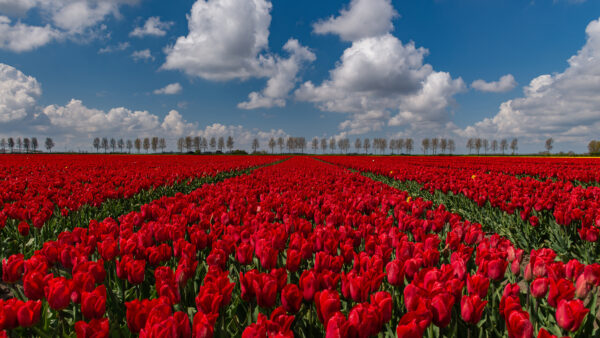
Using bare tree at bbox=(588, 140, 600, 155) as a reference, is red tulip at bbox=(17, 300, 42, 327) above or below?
below

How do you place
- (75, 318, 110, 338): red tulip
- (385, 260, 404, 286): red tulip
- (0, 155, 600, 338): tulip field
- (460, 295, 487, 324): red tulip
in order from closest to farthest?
(75, 318, 110, 338): red tulip, (0, 155, 600, 338): tulip field, (460, 295, 487, 324): red tulip, (385, 260, 404, 286): red tulip

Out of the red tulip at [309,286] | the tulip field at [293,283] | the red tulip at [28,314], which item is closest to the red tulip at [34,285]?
the tulip field at [293,283]

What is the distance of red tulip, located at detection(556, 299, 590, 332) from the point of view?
1.67 meters

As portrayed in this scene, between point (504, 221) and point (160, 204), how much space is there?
239 inches

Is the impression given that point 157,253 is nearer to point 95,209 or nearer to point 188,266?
point 188,266

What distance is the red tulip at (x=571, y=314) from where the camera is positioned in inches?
65.8

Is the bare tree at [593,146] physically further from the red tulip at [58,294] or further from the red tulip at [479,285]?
the red tulip at [58,294]

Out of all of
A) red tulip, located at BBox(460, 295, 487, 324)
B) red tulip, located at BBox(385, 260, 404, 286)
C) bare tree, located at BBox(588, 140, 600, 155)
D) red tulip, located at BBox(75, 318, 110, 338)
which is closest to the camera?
red tulip, located at BBox(75, 318, 110, 338)

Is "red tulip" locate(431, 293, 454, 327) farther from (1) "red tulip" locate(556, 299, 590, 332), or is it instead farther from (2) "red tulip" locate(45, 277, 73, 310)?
(2) "red tulip" locate(45, 277, 73, 310)

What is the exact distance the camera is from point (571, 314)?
1.70m

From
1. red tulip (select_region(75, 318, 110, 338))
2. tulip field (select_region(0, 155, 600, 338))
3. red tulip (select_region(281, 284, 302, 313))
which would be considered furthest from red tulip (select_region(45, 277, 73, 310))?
red tulip (select_region(281, 284, 302, 313))

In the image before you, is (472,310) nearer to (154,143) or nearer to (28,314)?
(28,314)

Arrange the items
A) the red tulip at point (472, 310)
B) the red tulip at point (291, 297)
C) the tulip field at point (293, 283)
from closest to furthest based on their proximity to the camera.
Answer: the tulip field at point (293, 283)
the red tulip at point (472, 310)
the red tulip at point (291, 297)

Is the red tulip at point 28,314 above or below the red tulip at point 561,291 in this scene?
below
